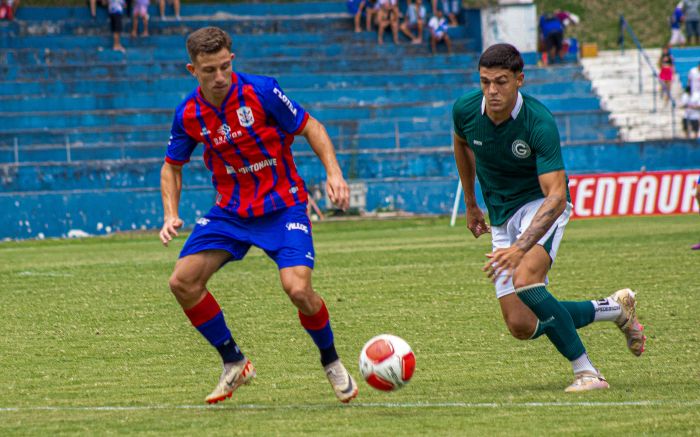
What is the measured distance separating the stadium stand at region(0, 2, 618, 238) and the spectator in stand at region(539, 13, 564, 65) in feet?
1.87

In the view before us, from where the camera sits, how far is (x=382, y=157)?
26.9 m

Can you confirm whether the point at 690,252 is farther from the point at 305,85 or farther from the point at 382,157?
the point at 305,85

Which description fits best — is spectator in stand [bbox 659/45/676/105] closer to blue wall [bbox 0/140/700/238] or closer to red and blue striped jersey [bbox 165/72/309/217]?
blue wall [bbox 0/140/700/238]

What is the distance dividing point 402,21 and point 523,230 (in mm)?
26767

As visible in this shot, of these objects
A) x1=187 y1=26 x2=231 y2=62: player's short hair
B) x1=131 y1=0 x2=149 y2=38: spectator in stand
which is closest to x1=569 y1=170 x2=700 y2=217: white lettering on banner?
x1=131 y1=0 x2=149 y2=38: spectator in stand

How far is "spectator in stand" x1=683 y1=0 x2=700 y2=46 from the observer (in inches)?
1457

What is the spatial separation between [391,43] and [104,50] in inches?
284

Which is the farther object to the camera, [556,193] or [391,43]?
[391,43]

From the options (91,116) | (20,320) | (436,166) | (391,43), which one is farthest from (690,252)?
(391,43)

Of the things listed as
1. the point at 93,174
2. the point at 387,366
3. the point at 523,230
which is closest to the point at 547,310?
the point at 523,230

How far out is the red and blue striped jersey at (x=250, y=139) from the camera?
23.5 ft

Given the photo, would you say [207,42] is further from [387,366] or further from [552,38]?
[552,38]

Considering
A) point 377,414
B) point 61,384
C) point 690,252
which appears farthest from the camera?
point 690,252

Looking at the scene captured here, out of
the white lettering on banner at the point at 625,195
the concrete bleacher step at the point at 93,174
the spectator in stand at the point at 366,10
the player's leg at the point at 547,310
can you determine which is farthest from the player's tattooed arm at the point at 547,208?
the spectator in stand at the point at 366,10
